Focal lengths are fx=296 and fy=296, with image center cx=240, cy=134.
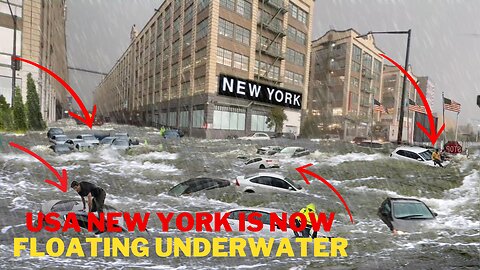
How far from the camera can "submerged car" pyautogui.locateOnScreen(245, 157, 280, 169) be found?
61.9 feet

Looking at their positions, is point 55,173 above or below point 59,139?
below

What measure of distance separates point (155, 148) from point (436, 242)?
18.7m

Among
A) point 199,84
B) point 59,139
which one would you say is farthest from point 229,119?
point 59,139

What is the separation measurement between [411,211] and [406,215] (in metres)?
0.35

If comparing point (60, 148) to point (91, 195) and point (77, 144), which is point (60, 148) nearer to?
point (77, 144)

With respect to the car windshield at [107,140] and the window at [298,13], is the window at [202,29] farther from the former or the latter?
the car windshield at [107,140]

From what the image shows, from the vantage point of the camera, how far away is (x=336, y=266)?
19.1 feet

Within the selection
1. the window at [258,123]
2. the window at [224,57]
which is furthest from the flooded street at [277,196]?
the window at [224,57]

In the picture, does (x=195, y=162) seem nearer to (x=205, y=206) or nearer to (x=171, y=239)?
(x=205, y=206)

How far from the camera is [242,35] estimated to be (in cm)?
4153

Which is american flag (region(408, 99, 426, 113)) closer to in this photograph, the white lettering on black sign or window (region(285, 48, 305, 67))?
the white lettering on black sign

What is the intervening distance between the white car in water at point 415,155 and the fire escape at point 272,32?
26150 mm

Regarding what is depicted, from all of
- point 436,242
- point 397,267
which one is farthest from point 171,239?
point 436,242

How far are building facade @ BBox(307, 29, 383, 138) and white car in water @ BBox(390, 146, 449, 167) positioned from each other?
42.3m
